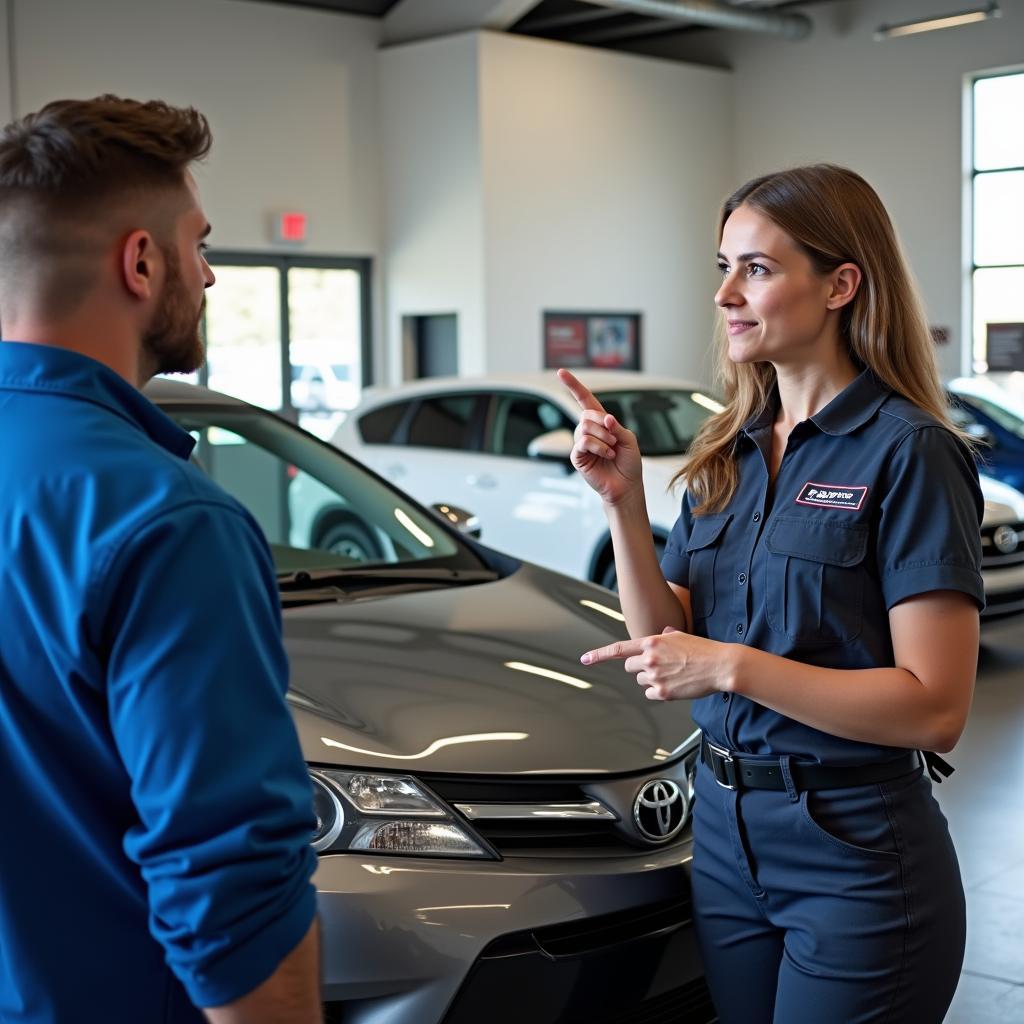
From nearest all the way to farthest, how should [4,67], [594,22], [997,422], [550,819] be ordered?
[550,819], [997,422], [4,67], [594,22]

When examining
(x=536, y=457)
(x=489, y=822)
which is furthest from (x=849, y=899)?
(x=536, y=457)

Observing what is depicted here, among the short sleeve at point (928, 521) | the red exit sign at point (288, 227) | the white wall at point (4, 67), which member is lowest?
the short sleeve at point (928, 521)

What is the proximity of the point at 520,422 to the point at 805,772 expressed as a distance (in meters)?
5.31

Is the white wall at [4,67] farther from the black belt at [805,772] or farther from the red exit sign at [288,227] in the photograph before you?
the black belt at [805,772]

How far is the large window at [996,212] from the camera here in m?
14.5

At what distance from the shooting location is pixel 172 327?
4.06 feet

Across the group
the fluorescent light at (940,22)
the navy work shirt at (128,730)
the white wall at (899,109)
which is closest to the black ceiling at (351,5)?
the white wall at (899,109)

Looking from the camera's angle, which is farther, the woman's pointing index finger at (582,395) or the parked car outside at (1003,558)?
the parked car outside at (1003,558)

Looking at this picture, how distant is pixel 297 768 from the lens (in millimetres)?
→ 1150

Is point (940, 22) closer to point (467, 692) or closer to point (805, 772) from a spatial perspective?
point (467, 692)

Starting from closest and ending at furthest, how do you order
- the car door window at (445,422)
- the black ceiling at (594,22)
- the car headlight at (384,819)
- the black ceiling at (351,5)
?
the car headlight at (384,819), the car door window at (445,422), the black ceiling at (351,5), the black ceiling at (594,22)

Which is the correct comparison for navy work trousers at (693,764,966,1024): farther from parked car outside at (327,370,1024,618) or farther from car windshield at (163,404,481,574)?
parked car outside at (327,370,1024,618)

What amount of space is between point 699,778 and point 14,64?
11423 millimetres

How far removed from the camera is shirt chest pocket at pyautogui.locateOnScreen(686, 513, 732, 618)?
1.96 meters
